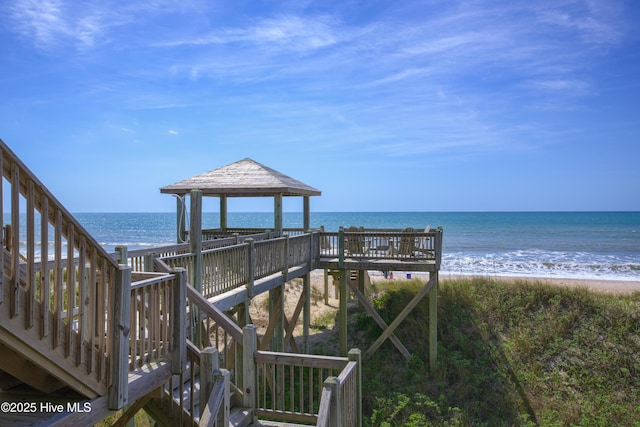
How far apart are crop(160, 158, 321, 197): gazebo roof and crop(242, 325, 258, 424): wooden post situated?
695cm

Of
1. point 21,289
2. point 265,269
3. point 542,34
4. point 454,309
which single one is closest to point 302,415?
point 21,289

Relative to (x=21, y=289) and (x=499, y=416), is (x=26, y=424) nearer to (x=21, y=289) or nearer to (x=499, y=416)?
(x=21, y=289)

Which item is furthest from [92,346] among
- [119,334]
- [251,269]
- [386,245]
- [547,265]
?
[547,265]

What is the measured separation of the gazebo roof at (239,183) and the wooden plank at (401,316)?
178 inches

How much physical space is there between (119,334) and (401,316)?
1078 centimetres

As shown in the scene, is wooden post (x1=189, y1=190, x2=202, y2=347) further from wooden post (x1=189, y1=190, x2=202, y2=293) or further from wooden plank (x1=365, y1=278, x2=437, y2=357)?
wooden plank (x1=365, y1=278, x2=437, y2=357)

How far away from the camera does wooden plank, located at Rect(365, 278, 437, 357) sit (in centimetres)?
1401

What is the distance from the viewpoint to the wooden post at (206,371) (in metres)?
5.11

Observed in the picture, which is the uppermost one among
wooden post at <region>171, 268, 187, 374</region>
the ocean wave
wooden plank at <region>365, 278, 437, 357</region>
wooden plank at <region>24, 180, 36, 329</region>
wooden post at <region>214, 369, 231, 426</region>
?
wooden plank at <region>24, 180, 36, 329</region>

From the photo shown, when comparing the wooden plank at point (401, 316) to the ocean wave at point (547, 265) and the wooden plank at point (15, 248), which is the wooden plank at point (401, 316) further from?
the ocean wave at point (547, 265)

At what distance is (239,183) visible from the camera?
512 inches

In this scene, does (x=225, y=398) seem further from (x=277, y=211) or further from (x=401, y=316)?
(x=401, y=316)

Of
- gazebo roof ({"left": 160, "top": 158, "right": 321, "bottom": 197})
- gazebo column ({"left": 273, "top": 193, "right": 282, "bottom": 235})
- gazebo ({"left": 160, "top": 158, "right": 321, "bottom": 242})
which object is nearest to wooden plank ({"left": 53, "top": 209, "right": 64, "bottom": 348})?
gazebo ({"left": 160, "top": 158, "right": 321, "bottom": 242})

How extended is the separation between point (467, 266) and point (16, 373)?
3731 cm
